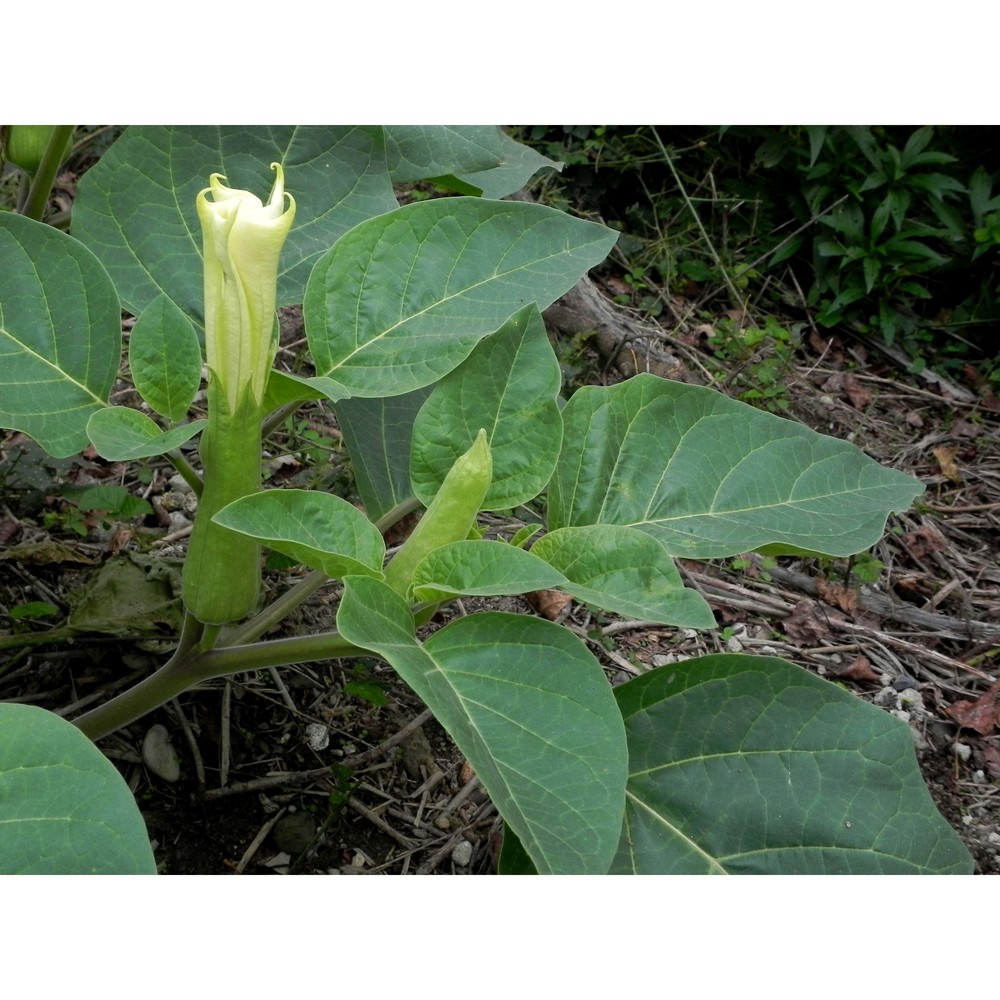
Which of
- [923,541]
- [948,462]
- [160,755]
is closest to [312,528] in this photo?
[160,755]

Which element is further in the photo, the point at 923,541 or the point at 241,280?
the point at 923,541

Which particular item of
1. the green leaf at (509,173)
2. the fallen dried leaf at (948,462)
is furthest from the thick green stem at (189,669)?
the fallen dried leaf at (948,462)

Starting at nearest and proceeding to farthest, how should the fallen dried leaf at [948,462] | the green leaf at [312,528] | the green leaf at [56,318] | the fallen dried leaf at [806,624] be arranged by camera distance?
the green leaf at [312,528], the green leaf at [56,318], the fallen dried leaf at [806,624], the fallen dried leaf at [948,462]

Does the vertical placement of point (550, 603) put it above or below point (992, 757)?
above

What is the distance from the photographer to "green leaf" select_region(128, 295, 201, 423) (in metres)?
0.88

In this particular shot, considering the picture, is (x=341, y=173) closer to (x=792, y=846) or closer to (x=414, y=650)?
(x=414, y=650)

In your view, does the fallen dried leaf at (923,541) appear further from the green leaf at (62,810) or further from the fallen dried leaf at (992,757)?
the green leaf at (62,810)

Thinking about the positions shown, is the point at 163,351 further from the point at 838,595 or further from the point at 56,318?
the point at 838,595

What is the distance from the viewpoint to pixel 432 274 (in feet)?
3.07

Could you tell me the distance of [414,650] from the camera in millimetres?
712

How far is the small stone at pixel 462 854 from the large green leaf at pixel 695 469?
455 millimetres

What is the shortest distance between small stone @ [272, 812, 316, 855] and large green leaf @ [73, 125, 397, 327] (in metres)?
0.57

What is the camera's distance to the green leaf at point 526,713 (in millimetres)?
626

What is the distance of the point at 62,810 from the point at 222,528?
0.27 meters
